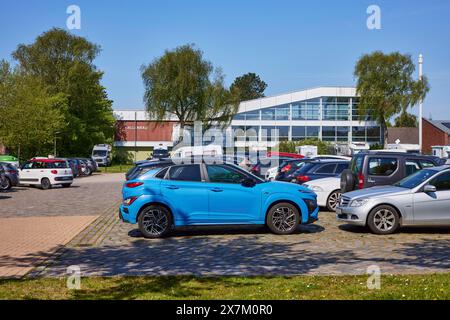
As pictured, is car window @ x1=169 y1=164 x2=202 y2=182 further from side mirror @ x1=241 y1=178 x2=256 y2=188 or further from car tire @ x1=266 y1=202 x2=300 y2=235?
car tire @ x1=266 y1=202 x2=300 y2=235

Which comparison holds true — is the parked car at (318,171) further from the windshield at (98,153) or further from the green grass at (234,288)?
the windshield at (98,153)

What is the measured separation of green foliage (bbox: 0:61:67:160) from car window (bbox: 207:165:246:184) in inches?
1346

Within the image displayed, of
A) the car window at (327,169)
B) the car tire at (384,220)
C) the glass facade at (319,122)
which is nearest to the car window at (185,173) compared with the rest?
the car tire at (384,220)

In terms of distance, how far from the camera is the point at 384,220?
41.7 ft

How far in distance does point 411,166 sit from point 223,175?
18.2 ft

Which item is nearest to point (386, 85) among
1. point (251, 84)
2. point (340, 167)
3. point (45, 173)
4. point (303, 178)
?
point (45, 173)

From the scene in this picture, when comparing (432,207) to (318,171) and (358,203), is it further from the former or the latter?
(318,171)

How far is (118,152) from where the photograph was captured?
282 feet

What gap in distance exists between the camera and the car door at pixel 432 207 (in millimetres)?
12570

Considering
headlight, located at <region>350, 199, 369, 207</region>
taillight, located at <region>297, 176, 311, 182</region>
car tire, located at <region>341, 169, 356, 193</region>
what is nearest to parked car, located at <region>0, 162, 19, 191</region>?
taillight, located at <region>297, 176, 311, 182</region>

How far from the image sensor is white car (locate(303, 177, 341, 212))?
17234 millimetres

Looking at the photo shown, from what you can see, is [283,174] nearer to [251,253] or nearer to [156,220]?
[156,220]
